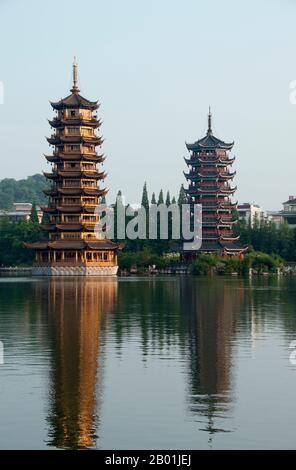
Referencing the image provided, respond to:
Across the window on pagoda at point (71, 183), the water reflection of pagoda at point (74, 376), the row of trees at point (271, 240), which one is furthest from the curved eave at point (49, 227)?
the water reflection of pagoda at point (74, 376)

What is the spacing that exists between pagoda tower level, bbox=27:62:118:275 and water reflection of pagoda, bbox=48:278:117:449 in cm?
5232

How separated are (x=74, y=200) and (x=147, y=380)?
7785 centimetres

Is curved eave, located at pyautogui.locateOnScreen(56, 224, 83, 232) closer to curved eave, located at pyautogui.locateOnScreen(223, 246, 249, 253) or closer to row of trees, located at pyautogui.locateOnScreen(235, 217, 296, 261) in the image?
curved eave, located at pyautogui.locateOnScreen(223, 246, 249, 253)

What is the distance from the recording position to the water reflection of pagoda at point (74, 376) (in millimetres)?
17156

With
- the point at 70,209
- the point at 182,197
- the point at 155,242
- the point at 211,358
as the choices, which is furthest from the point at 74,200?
the point at 211,358

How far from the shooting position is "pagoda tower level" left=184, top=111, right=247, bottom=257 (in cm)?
11306

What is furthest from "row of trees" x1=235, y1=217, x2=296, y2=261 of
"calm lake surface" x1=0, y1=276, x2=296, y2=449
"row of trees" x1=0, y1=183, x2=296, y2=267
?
"calm lake surface" x1=0, y1=276, x2=296, y2=449

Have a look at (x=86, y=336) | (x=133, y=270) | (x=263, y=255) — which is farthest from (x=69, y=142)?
(x=86, y=336)

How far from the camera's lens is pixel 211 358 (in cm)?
2628

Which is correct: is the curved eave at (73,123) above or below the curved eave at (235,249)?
above

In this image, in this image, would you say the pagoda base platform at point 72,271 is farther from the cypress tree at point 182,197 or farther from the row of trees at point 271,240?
the row of trees at point 271,240

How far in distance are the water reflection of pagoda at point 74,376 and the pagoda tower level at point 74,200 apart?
→ 172 feet
